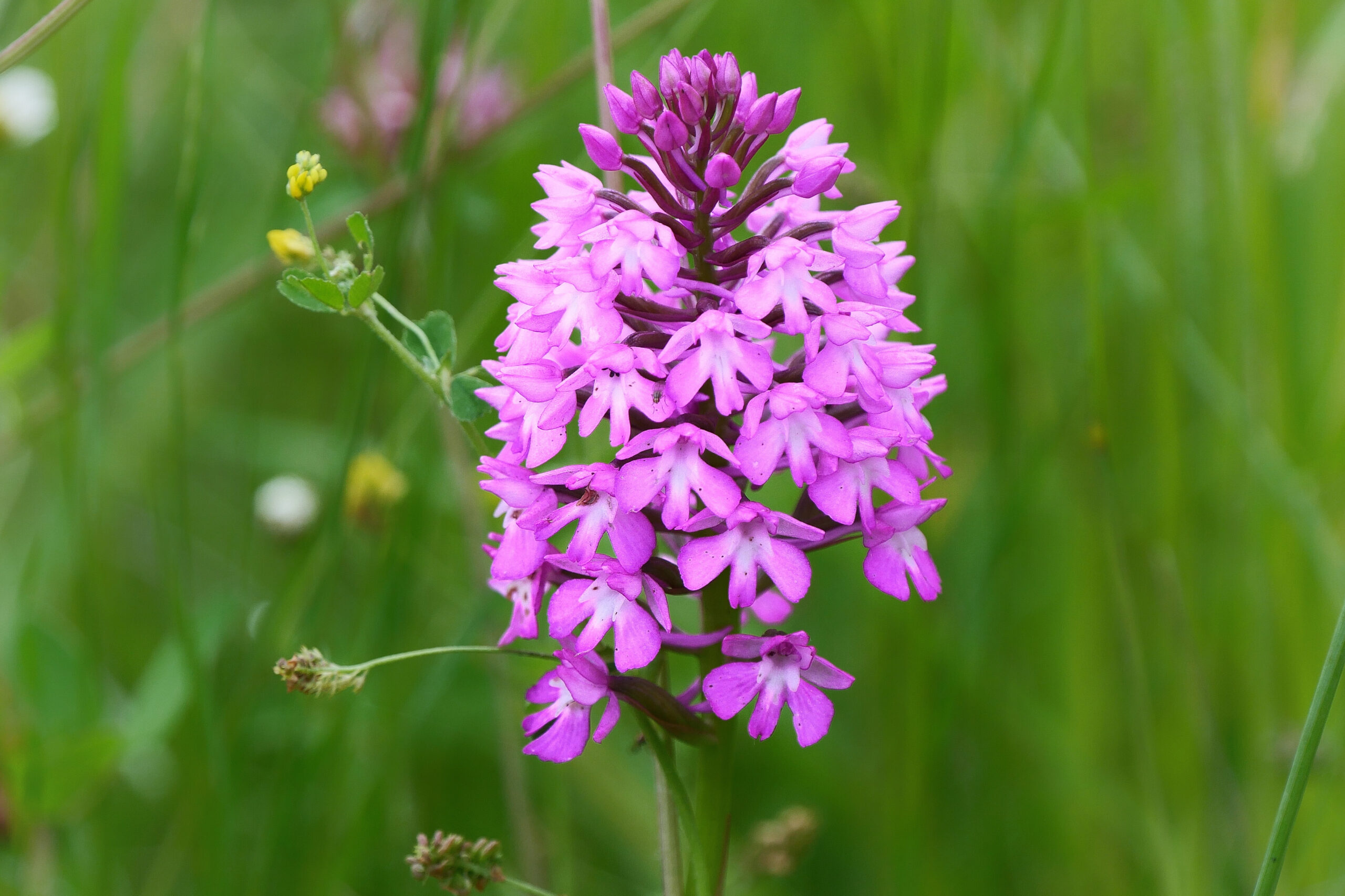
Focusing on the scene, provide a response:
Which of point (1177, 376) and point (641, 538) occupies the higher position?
point (1177, 376)

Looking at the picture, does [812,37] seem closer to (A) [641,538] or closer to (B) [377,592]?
(B) [377,592]

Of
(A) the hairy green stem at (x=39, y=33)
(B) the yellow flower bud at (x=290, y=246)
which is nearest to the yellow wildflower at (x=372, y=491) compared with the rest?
(B) the yellow flower bud at (x=290, y=246)

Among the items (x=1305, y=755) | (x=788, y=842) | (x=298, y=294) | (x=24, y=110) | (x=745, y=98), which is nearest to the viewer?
(x=1305, y=755)

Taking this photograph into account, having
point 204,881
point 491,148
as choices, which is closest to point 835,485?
point 204,881

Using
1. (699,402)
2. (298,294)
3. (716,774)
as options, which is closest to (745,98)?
(699,402)

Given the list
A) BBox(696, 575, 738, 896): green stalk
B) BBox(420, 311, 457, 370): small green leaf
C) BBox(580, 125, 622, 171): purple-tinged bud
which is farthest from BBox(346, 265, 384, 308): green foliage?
BBox(696, 575, 738, 896): green stalk

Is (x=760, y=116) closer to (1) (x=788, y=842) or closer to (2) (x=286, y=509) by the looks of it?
(1) (x=788, y=842)

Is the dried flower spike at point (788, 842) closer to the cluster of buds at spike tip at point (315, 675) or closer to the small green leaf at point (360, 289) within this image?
the cluster of buds at spike tip at point (315, 675)
